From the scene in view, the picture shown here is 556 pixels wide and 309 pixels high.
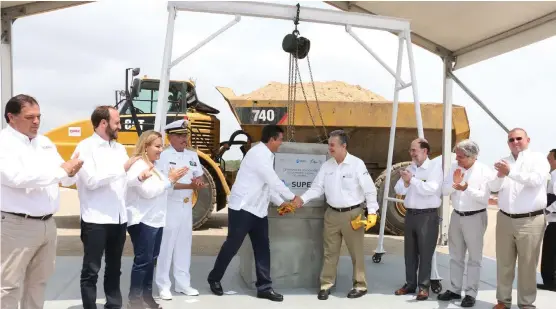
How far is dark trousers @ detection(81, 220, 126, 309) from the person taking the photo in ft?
11.2

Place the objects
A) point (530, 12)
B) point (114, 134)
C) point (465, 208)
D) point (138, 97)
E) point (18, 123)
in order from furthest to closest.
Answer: point (138, 97), point (530, 12), point (465, 208), point (114, 134), point (18, 123)

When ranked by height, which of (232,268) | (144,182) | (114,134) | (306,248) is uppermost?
(114,134)

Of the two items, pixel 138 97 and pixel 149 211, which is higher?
pixel 138 97

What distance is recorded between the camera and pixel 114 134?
3527 mm

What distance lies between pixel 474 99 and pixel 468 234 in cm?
300

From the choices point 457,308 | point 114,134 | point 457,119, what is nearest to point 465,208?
point 457,308

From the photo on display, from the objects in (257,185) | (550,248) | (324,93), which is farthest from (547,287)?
(324,93)

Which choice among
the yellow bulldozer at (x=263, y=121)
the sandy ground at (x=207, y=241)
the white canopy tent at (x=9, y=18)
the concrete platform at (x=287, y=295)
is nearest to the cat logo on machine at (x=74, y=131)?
the yellow bulldozer at (x=263, y=121)

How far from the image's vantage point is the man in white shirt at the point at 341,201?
4453 millimetres

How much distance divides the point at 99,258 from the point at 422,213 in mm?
2913

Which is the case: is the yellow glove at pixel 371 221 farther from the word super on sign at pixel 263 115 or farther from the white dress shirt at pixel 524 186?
the word super on sign at pixel 263 115

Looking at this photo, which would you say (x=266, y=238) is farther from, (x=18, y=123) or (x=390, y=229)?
(x=390, y=229)

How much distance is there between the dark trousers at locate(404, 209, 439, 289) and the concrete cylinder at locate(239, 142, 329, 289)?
2.86 feet

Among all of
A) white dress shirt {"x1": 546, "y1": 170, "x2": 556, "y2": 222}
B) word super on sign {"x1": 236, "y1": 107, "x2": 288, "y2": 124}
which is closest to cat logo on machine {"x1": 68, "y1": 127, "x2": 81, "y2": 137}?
word super on sign {"x1": 236, "y1": 107, "x2": 288, "y2": 124}
